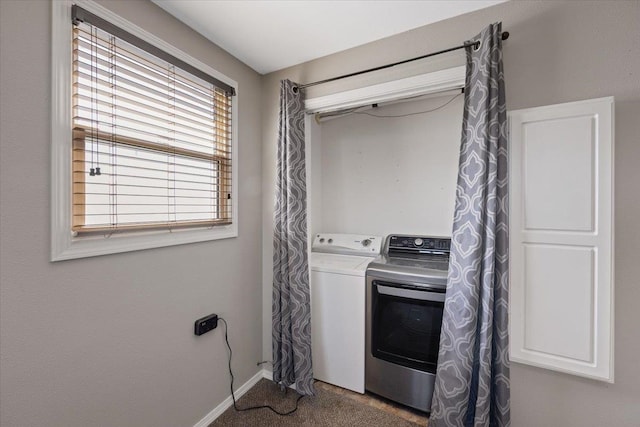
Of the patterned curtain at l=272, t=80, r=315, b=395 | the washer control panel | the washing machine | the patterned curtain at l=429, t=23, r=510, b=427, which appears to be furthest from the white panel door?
the patterned curtain at l=272, t=80, r=315, b=395

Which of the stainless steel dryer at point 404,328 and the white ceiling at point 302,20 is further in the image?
the stainless steel dryer at point 404,328

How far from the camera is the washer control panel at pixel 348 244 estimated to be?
7.77 feet

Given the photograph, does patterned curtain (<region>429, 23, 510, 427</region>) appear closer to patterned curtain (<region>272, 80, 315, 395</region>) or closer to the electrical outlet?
patterned curtain (<region>272, 80, 315, 395</region>)

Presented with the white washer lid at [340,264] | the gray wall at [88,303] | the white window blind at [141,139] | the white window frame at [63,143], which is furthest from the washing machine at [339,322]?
the white window frame at [63,143]

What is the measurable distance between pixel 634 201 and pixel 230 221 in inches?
85.5

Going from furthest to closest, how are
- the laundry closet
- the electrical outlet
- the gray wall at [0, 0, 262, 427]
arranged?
the laundry closet → the electrical outlet → the gray wall at [0, 0, 262, 427]

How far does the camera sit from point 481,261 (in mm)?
1378

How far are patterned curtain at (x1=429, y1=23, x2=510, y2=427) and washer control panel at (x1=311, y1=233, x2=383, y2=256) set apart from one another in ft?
3.18

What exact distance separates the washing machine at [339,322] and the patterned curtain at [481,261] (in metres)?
0.63

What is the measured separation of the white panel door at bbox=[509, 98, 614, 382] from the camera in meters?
1.19

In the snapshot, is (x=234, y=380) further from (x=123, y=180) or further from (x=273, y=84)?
(x=273, y=84)

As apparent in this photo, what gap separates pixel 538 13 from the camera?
1353mm

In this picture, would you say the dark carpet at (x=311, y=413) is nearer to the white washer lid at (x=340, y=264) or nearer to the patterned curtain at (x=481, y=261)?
the patterned curtain at (x=481, y=261)

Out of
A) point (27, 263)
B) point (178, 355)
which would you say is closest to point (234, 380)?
point (178, 355)
